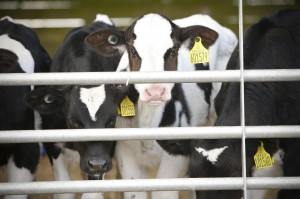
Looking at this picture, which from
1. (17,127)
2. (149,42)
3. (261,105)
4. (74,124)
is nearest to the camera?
(261,105)

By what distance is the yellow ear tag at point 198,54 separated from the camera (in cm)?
438

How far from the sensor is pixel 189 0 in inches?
408

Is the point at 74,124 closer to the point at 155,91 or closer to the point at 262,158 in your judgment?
the point at 155,91

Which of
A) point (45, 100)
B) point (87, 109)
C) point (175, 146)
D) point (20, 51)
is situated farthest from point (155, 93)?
point (20, 51)

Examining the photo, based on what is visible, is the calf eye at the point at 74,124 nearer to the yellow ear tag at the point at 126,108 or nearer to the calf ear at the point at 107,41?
the yellow ear tag at the point at 126,108

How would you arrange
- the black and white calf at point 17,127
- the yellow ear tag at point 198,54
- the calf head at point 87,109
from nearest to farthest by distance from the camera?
the yellow ear tag at point 198,54 → the calf head at point 87,109 → the black and white calf at point 17,127

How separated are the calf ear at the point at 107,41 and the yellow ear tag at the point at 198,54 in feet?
2.07

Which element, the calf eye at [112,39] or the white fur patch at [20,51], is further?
the white fur patch at [20,51]

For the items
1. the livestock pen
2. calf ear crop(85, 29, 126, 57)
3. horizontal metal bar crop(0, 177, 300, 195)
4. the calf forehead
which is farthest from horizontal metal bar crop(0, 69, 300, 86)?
calf ear crop(85, 29, 126, 57)

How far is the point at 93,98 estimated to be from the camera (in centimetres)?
466

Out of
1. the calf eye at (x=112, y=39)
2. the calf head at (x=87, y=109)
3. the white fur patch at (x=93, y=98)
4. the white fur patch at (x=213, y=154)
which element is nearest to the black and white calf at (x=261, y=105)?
the white fur patch at (x=213, y=154)

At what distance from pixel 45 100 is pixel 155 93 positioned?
970 mm

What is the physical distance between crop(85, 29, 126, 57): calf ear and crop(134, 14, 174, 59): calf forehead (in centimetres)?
16

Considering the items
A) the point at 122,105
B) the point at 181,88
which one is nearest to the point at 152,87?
the point at 122,105
